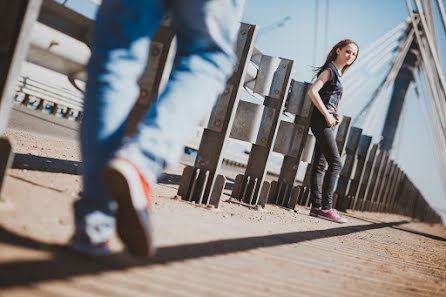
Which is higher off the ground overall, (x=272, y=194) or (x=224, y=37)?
(x=224, y=37)

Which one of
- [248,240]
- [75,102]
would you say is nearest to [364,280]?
[248,240]

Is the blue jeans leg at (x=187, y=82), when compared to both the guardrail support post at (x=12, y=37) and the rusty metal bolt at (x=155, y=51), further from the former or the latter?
the rusty metal bolt at (x=155, y=51)

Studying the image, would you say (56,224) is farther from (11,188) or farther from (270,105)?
(270,105)

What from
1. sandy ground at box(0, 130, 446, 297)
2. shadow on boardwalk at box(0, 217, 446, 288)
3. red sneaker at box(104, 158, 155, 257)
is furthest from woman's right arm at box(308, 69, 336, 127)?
red sneaker at box(104, 158, 155, 257)

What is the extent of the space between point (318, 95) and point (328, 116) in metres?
0.27

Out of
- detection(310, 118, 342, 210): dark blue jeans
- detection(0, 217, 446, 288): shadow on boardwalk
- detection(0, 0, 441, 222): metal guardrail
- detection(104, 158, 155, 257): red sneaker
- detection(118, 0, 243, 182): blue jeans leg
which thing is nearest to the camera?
detection(0, 217, 446, 288): shadow on boardwalk

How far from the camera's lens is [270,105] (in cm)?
389

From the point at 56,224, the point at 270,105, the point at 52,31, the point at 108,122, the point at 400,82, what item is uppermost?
the point at 400,82

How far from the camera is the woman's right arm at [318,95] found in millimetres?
3975

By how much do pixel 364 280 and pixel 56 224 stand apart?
4.18ft

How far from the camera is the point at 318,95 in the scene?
399 cm

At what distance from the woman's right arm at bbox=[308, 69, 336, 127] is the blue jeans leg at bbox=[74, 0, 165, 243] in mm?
2908

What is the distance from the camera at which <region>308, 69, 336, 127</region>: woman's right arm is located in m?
3.97

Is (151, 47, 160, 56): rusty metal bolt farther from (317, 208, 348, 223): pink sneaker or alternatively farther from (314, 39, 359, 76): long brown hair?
(317, 208, 348, 223): pink sneaker
